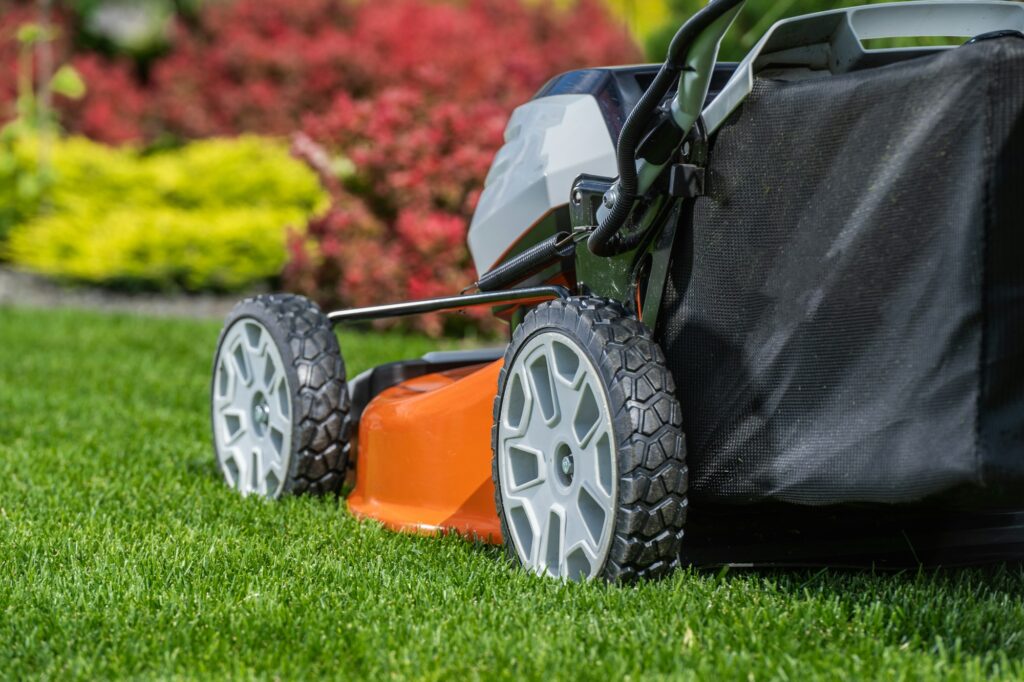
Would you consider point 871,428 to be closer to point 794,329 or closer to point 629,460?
point 794,329

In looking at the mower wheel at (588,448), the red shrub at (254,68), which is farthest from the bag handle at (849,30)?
the red shrub at (254,68)

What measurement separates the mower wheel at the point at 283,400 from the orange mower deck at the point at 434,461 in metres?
0.12

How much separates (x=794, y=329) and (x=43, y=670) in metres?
1.38

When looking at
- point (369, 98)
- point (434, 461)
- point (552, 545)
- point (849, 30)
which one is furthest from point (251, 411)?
point (369, 98)

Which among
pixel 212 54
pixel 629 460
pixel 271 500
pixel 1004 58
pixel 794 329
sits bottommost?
pixel 271 500

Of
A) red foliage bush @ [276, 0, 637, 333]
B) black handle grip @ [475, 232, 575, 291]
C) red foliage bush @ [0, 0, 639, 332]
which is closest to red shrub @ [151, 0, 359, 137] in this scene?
red foliage bush @ [0, 0, 639, 332]

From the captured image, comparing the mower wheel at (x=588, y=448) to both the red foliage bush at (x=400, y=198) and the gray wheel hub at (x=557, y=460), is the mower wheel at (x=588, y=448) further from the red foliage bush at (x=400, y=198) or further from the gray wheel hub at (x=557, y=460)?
the red foliage bush at (x=400, y=198)

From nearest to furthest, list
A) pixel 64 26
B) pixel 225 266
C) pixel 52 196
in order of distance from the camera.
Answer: pixel 225 266 → pixel 52 196 → pixel 64 26

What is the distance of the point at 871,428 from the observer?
2117 millimetres

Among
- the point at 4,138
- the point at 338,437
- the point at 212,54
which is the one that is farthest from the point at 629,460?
the point at 212,54

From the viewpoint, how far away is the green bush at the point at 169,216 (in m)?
9.74

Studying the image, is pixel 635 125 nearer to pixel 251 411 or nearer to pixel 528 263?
pixel 528 263

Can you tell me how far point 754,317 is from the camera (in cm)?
233

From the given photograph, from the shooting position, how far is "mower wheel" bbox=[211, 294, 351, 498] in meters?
3.44
